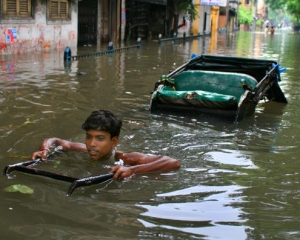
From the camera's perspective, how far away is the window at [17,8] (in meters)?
15.9

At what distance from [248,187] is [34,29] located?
1472cm

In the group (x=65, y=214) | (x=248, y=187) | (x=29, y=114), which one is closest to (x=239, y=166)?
(x=248, y=187)

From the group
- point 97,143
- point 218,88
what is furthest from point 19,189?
point 218,88

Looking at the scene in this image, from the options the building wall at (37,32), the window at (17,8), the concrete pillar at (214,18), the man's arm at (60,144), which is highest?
the concrete pillar at (214,18)

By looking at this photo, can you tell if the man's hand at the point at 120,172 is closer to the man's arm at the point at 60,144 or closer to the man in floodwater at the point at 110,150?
the man in floodwater at the point at 110,150

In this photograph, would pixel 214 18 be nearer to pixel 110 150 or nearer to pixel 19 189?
pixel 110 150

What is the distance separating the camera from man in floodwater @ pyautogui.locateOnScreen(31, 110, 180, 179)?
430 centimetres

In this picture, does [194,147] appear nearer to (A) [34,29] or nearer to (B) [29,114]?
(B) [29,114]

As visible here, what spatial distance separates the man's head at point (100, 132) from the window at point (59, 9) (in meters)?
15.1

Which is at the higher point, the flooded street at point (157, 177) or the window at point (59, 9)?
the window at point (59, 9)

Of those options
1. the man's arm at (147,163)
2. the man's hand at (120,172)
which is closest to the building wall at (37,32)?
the man's arm at (147,163)

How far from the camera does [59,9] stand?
19188mm

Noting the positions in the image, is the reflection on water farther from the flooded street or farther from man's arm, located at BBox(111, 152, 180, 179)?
man's arm, located at BBox(111, 152, 180, 179)

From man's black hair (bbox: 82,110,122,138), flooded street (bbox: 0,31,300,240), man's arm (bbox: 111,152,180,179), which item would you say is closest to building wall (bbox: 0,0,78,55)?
flooded street (bbox: 0,31,300,240)
